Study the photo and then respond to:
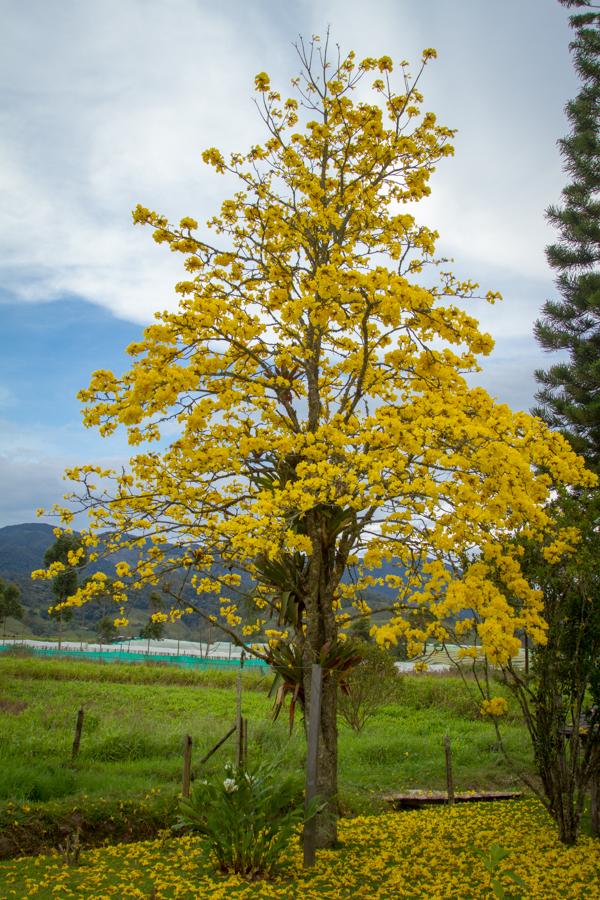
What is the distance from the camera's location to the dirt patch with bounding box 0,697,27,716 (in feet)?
51.1

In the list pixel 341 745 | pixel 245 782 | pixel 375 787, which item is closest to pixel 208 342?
pixel 245 782

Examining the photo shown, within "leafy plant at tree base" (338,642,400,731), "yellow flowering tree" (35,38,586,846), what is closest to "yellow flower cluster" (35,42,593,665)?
"yellow flowering tree" (35,38,586,846)

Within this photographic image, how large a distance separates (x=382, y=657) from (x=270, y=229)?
10927 mm

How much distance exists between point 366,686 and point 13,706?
824cm

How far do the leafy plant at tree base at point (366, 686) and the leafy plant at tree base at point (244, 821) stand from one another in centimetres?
909

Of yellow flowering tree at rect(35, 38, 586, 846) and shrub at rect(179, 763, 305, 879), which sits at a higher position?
yellow flowering tree at rect(35, 38, 586, 846)

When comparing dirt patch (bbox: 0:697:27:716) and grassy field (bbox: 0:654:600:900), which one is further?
dirt patch (bbox: 0:697:27:716)

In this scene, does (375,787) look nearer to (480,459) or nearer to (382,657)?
(382,657)

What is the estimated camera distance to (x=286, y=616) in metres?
7.37

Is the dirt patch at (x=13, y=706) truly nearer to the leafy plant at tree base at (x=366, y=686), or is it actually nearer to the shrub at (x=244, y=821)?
the leafy plant at tree base at (x=366, y=686)

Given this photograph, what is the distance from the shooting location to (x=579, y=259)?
19562 millimetres

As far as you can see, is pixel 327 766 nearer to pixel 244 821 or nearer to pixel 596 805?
pixel 244 821

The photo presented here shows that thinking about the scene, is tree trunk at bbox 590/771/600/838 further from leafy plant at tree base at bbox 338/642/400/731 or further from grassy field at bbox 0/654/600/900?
leafy plant at tree base at bbox 338/642/400/731

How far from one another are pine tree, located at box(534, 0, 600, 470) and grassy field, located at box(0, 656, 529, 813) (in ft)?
27.0
